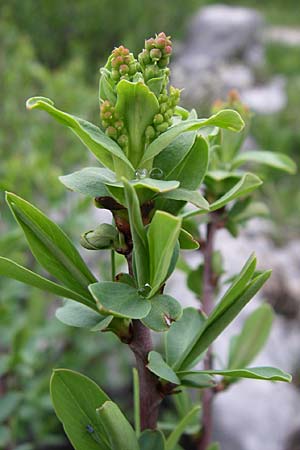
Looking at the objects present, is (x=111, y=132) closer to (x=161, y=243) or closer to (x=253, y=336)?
(x=161, y=243)

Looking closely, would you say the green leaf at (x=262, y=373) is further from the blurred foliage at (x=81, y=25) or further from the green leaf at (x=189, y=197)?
the blurred foliage at (x=81, y=25)

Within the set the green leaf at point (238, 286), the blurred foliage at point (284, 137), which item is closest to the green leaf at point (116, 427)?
the green leaf at point (238, 286)

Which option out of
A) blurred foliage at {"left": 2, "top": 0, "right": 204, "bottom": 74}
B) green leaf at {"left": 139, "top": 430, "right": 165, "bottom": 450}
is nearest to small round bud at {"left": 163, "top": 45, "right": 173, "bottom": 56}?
green leaf at {"left": 139, "top": 430, "right": 165, "bottom": 450}

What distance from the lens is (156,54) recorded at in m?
0.46

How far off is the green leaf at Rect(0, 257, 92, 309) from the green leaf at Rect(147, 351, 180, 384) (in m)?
0.06

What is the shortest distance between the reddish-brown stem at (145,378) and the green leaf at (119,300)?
0.04 m

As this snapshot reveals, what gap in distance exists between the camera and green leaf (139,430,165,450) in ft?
1.77

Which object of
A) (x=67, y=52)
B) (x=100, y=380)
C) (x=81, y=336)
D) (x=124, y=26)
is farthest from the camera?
(x=124, y=26)

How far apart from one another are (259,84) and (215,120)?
23.7 feet

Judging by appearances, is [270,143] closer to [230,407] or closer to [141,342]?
[230,407]

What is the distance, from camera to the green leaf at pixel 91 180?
1.56 ft

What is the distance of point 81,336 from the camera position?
1.84 metres

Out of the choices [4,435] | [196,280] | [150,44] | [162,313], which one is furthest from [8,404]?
[150,44]

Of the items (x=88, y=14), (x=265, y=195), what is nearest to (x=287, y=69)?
(x=88, y=14)
